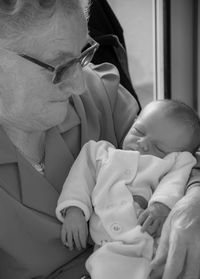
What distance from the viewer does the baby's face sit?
5.17 ft

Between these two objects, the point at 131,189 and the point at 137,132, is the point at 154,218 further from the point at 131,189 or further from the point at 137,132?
the point at 137,132

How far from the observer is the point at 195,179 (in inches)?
58.8

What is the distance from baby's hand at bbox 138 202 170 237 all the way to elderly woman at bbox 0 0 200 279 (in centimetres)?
5

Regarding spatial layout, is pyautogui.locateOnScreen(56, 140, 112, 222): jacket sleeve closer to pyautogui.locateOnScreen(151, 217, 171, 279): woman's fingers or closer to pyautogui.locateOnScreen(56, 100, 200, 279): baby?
pyautogui.locateOnScreen(56, 100, 200, 279): baby

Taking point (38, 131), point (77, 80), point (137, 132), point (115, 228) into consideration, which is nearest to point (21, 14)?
point (77, 80)

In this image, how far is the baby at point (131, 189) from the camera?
1.38 metres

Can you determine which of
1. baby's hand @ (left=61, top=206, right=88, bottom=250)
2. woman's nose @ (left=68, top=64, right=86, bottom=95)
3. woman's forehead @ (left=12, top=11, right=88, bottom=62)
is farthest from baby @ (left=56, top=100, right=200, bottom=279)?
woman's forehead @ (left=12, top=11, right=88, bottom=62)

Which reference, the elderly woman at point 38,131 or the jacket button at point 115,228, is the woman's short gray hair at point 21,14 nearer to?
the elderly woman at point 38,131

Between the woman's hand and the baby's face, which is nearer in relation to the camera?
the woman's hand

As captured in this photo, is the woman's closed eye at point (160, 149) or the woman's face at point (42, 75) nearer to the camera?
Answer: the woman's face at point (42, 75)

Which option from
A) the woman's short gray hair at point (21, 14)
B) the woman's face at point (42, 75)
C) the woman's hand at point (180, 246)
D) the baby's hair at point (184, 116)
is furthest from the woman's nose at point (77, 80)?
the woman's hand at point (180, 246)

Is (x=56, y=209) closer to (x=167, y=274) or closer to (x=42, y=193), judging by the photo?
(x=42, y=193)

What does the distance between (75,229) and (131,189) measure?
19 centimetres

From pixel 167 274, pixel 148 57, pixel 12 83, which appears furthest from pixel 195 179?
pixel 148 57
